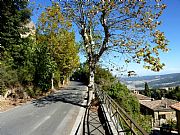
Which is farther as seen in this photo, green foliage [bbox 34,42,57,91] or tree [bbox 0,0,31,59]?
green foliage [bbox 34,42,57,91]

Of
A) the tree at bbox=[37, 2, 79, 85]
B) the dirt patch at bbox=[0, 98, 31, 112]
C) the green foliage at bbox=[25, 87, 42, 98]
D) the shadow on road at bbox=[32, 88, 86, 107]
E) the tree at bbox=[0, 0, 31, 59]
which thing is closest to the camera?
the dirt patch at bbox=[0, 98, 31, 112]

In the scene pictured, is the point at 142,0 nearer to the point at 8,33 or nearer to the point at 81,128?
the point at 81,128

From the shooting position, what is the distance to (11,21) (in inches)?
1067

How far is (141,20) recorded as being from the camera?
57.4 ft

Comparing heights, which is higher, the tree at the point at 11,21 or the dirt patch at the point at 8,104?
the tree at the point at 11,21

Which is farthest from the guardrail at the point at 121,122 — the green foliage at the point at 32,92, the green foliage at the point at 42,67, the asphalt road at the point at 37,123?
the green foliage at the point at 42,67

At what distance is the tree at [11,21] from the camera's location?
26844 millimetres

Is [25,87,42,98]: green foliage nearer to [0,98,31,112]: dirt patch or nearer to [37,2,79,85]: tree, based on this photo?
[0,98,31,112]: dirt patch

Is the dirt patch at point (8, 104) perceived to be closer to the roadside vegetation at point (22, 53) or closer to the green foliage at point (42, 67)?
the roadside vegetation at point (22, 53)

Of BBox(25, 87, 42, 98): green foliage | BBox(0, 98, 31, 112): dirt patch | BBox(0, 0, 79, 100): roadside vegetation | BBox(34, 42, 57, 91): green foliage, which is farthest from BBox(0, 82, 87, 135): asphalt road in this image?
BBox(34, 42, 57, 91): green foliage

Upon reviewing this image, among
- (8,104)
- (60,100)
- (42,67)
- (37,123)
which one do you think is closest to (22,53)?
(42,67)

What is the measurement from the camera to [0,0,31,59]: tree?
26844 mm

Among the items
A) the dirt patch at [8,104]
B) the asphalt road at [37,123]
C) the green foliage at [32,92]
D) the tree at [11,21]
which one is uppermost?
the tree at [11,21]

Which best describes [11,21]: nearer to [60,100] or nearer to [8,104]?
[8,104]
